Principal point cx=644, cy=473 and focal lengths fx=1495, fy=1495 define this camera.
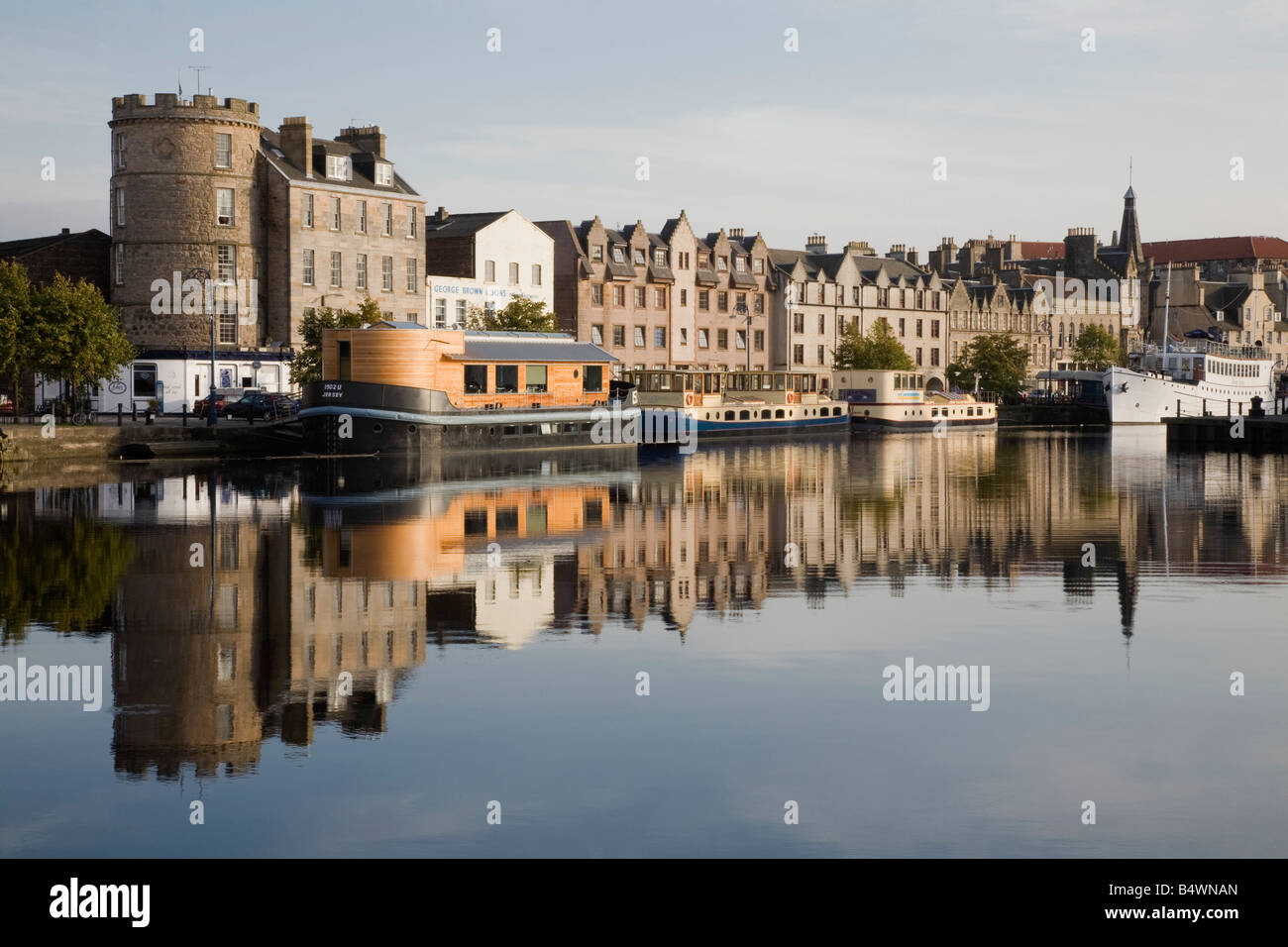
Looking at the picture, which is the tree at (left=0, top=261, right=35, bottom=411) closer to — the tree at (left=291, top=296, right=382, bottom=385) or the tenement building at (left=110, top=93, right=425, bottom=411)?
the tenement building at (left=110, top=93, right=425, bottom=411)

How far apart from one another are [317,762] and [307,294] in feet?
209

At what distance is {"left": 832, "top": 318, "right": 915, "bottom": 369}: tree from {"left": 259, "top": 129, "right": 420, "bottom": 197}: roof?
1640 inches

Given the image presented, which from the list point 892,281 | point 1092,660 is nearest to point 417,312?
point 892,281

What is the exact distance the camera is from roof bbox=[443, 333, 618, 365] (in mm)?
59406

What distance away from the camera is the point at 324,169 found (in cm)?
7675

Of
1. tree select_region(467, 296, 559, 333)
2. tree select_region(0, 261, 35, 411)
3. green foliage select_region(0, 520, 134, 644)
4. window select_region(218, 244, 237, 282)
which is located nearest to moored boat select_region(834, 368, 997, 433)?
tree select_region(467, 296, 559, 333)

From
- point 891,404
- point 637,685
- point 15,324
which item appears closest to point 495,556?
point 637,685

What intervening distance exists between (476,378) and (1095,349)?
100.0 metres

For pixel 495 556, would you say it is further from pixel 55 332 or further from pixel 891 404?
pixel 891 404

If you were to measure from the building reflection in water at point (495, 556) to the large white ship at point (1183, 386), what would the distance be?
195 ft

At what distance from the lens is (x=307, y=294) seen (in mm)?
74688

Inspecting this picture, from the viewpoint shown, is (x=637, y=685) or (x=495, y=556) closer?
(x=637, y=685)

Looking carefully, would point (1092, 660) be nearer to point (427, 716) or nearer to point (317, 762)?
point (427, 716)
